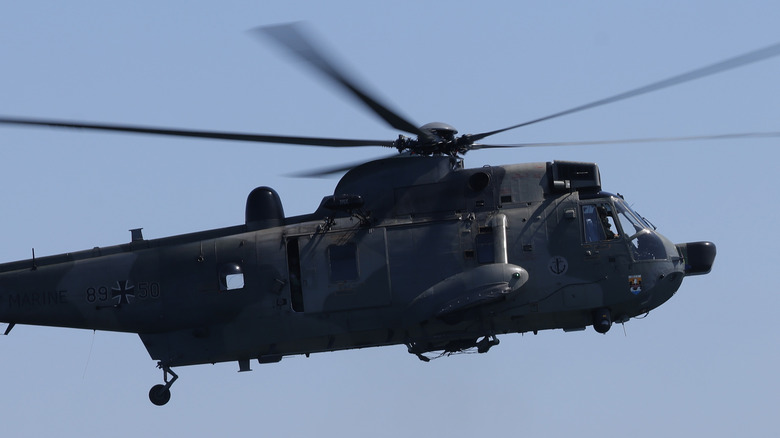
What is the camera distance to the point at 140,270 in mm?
22938

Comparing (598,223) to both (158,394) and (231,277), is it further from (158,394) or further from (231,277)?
(158,394)

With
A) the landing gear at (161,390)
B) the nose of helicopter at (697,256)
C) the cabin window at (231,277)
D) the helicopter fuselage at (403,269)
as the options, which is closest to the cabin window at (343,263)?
the helicopter fuselage at (403,269)

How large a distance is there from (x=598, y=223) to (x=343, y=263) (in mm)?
4920

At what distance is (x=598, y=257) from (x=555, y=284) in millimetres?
969

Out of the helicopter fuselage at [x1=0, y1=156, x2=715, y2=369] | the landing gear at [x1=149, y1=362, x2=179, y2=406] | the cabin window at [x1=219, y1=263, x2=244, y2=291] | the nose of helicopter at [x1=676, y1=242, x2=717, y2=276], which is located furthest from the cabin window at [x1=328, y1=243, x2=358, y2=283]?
the nose of helicopter at [x1=676, y1=242, x2=717, y2=276]

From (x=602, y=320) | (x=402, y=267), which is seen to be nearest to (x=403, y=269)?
(x=402, y=267)

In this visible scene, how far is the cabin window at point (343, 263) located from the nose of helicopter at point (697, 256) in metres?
6.30

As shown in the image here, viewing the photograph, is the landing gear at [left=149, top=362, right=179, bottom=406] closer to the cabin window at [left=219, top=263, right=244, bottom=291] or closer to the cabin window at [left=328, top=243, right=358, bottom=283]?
the cabin window at [left=219, top=263, right=244, bottom=291]

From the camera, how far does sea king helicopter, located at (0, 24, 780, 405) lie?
21453 mm

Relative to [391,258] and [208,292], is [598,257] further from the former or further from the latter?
[208,292]

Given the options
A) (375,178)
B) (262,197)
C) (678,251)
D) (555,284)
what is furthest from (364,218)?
(678,251)

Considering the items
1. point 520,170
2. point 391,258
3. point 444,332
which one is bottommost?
point 444,332

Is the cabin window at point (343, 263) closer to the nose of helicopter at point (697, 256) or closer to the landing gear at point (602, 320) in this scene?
the landing gear at point (602, 320)

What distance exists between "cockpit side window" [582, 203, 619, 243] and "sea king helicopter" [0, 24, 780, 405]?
0.09ft
